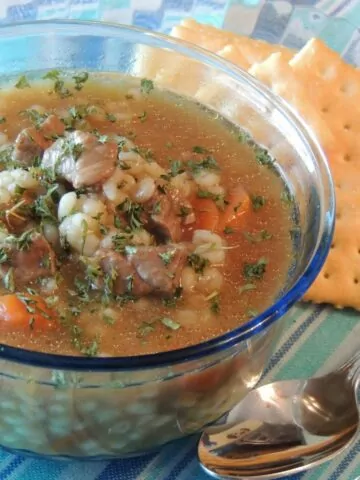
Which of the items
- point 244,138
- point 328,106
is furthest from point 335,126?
point 244,138

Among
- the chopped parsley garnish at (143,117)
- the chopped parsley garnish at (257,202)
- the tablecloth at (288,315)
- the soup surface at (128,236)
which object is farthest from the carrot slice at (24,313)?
the chopped parsley garnish at (143,117)

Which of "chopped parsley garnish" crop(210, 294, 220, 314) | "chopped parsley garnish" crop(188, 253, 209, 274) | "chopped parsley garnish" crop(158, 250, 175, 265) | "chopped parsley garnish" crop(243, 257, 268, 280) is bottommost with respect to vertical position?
"chopped parsley garnish" crop(210, 294, 220, 314)

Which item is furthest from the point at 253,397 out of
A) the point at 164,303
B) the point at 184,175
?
the point at 184,175

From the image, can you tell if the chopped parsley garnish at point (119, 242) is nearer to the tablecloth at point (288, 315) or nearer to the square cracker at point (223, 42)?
the tablecloth at point (288, 315)

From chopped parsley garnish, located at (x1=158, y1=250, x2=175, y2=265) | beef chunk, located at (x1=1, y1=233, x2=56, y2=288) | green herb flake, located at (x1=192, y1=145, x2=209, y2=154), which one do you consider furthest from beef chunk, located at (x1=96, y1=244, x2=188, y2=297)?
green herb flake, located at (x1=192, y1=145, x2=209, y2=154)

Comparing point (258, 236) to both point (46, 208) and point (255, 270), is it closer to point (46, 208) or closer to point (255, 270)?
point (255, 270)

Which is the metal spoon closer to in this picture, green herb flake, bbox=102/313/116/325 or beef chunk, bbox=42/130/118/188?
green herb flake, bbox=102/313/116/325

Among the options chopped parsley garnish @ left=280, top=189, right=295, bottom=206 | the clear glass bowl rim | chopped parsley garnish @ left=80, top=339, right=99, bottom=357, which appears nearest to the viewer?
the clear glass bowl rim
